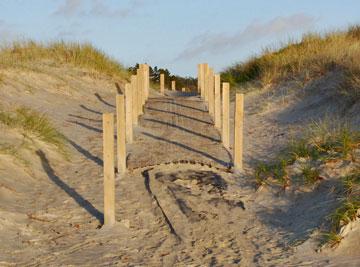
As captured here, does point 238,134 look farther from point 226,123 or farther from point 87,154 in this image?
point 87,154

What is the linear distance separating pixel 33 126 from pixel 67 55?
1158 cm

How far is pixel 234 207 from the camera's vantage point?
6.73 meters

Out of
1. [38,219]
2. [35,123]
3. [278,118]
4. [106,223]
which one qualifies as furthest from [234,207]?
[278,118]

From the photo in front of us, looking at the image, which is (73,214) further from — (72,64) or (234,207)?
(72,64)

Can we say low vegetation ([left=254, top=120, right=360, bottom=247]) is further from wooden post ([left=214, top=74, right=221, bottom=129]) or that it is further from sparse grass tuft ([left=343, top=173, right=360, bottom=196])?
wooden post ([left=214, top=74, right=221, bottom=129])

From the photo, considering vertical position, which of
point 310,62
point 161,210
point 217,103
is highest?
point 310,62

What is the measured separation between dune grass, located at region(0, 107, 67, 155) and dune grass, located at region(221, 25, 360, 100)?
5486 millimetres

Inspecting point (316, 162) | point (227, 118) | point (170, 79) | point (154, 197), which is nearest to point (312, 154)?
point (316, 162)

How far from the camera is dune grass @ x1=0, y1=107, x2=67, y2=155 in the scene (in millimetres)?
9336

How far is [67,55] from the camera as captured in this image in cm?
2081

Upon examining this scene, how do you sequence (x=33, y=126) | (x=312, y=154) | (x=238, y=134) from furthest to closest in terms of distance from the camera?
1. (x=33, y=126)
2. (x=238, y=134)
3. (x=312, y=154)

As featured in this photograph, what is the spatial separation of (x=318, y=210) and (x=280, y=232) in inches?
21.0

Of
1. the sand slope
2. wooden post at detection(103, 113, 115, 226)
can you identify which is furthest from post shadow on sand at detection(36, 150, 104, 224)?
wooden post at detection(103, 113, 115, 226)

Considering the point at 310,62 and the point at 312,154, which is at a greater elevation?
the point at 310,62
